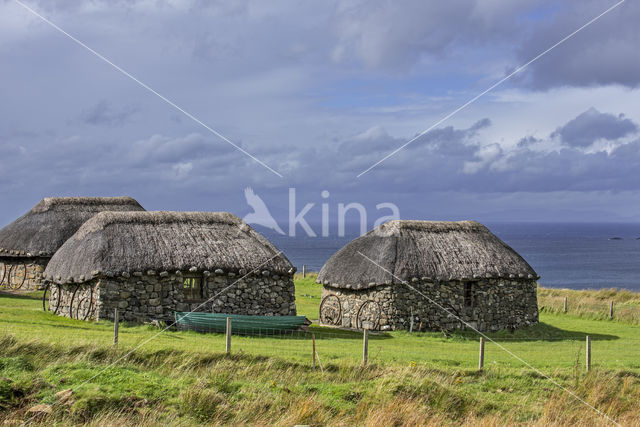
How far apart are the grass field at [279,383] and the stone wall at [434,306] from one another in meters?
5.87

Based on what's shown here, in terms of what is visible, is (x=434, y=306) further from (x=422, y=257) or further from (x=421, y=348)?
(x=421, y=348)

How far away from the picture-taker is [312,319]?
3020 centimetres

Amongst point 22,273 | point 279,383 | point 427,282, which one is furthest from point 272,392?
point 22,273

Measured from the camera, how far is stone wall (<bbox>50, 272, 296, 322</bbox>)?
24406mm

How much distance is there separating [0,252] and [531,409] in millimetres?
27908

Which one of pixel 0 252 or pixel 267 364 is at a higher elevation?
pixel 0 252

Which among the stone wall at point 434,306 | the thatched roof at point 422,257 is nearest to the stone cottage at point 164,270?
the stone wall at point 434,306

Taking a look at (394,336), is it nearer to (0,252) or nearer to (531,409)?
(531,409)

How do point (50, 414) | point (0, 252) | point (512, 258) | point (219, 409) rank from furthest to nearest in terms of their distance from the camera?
point (0, 252)
point (512, 258)
point (219, 409)
point (50, 414)

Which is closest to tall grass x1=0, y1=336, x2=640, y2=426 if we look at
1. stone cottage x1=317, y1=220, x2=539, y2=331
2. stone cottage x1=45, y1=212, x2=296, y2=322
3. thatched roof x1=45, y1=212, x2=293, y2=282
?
stone cottage x1=45, y1=212, x2=296, y2=322

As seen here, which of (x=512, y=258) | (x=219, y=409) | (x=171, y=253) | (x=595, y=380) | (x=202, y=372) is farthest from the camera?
(x=512, y=258)

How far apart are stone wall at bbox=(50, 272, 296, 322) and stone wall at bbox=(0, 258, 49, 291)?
8.36 meters

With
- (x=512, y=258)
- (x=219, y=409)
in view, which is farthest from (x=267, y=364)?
(x=512, y=258)

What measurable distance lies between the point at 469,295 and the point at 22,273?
2132cm
